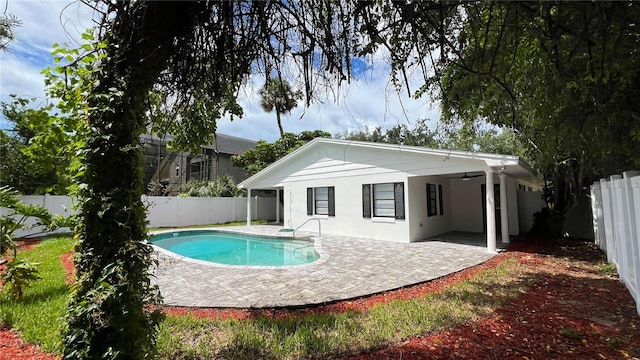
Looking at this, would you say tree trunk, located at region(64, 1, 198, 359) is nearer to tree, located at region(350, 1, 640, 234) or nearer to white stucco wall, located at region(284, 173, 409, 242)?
tree, located at region(350, 1, 640, 234)

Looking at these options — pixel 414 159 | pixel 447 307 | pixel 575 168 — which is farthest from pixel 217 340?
pixel 575 168

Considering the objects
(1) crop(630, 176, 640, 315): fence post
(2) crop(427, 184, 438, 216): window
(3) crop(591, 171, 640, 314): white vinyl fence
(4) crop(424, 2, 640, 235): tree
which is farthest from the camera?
(2) crop(427, 184, 438, 216): window

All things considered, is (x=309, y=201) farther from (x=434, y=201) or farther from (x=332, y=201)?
(x=434, y=201)

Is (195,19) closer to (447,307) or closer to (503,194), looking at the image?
(447,307)

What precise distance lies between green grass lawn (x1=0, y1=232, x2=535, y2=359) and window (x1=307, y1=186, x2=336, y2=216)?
8.87m

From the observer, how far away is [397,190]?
1179 centimetres

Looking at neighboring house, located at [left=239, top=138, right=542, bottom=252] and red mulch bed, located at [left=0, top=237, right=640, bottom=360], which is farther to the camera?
neighboring house, located at [left=239, top=138, right=542, bottom=252]

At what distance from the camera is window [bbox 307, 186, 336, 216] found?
1431 cm

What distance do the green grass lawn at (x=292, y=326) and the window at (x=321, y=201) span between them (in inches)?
349

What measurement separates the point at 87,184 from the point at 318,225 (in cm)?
1295

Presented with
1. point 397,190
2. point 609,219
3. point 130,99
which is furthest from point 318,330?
point 397,190

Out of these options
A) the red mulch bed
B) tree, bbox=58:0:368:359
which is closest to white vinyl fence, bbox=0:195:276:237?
the red mulch bed

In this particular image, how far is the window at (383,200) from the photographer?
38.4ft

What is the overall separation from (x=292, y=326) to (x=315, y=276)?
2.73 metres
